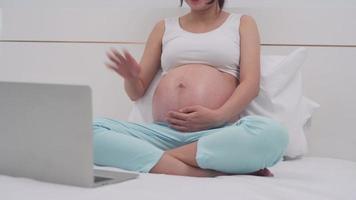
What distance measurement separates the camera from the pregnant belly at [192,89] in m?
1.31

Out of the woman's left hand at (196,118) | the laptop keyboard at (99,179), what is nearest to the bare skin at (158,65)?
the woman's left hand at (196,118)

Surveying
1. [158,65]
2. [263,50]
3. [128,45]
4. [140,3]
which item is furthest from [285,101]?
[140,3]

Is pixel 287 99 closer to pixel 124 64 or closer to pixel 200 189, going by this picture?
pixel 124 64

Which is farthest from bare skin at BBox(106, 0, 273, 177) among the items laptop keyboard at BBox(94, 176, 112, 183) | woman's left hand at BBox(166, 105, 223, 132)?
laptop keyboard at BBox(94, 176, 112, 183)

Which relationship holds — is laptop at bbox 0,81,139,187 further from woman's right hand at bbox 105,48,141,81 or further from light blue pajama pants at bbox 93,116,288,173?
woman's right hand at bbox 105,48,141,81

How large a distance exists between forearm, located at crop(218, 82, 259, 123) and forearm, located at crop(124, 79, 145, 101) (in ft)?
0.93

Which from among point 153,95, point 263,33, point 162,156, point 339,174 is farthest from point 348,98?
point 162,156

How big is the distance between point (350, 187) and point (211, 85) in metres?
0.47

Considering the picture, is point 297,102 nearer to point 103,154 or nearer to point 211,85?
point 211,85

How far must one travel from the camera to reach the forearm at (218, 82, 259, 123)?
1.24 meters

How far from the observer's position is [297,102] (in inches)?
55.4

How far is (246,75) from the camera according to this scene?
1.33 m

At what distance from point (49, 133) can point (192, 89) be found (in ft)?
1.73

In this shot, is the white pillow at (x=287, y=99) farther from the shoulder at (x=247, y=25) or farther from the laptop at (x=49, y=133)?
the laptop at (x=49, y=133)
